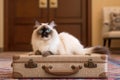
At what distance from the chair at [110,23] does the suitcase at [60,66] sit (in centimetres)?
336

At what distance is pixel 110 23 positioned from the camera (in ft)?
19.2

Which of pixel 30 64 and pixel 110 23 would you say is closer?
pixel 30 64

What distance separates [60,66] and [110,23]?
12.9 ft

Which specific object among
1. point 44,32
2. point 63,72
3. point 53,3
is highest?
point 53,3

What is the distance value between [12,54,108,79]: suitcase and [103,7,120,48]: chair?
11.0 feet

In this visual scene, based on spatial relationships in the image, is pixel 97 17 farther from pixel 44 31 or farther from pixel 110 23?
pixel 44 31

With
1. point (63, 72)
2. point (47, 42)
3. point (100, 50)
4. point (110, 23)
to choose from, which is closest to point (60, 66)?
point (63, 72)

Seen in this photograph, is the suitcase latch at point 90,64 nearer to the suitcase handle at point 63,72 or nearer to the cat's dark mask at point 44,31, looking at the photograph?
the suitcase handle at point 63,72

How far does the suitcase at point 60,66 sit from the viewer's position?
2.07m

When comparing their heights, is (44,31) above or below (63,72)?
above

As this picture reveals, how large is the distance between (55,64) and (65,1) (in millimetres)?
4534

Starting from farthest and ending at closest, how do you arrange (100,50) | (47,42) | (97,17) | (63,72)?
(97,17)
(100,50)
(47,42)
(63,72)

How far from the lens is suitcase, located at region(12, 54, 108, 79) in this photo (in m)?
2.07

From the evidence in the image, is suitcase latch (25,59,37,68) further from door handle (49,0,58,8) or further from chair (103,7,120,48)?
door handle (49,0,58,8)
